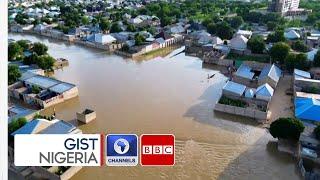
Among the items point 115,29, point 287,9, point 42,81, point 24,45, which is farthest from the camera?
point 287,9

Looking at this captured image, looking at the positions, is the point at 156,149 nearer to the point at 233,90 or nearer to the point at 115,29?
the point at 233,90

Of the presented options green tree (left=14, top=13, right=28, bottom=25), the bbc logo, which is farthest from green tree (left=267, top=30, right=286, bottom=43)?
green tree (left=14, top=13, right=28, bottom=25)

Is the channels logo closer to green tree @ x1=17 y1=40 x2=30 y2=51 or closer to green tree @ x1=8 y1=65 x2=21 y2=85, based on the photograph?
green tree @ x1=8 y1=65 x2=21 y2=85

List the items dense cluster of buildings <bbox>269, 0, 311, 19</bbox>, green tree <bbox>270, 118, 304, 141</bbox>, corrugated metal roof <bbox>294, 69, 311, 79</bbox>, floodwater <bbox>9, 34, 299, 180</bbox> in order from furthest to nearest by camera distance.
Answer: dense cluster of buildings <bbox>269, 0, 311, 19</bbox>, corrugated metal roof <bbox>294, 69, 311, 79</bbox>, green tree <bbox>270, 118, 304, 141</bbox>, floodwater <bbox>9, 34, 299, 180</bbox>

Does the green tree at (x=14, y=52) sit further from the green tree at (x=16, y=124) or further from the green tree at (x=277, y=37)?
the green tree at (x=277, y=37)

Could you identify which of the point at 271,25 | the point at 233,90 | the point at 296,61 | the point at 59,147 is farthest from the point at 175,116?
the point at 271,25

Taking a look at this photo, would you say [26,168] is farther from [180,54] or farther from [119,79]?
[180,54]
